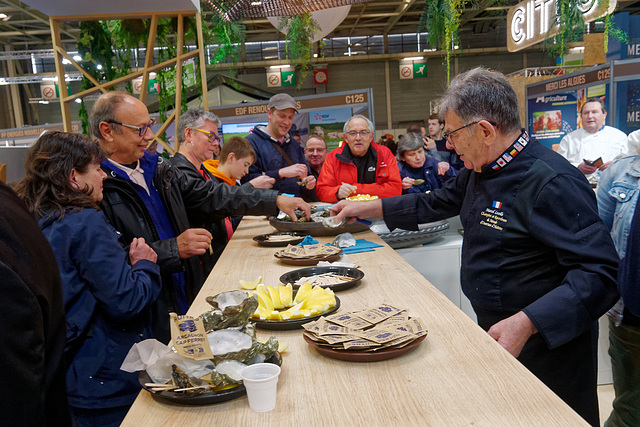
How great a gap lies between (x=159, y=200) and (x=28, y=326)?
1652 mm

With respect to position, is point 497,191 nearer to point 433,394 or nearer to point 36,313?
point 433,394

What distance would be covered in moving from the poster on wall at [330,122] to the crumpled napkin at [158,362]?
22.5 feet

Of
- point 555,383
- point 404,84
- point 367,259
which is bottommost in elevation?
point 555,383

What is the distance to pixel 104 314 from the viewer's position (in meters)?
1.64

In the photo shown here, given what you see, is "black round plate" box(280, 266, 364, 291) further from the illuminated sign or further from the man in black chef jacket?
the illuminated sign

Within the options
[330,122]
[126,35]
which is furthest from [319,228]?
[330,122]

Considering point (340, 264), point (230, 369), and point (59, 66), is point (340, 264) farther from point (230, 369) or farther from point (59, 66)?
point (59, 66)

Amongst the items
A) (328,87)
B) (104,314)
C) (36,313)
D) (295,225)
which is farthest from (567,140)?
(328,87)

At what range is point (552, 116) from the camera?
9.15m

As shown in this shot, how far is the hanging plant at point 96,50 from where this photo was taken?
14.5 ft

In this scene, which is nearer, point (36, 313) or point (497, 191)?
point (36, 313)

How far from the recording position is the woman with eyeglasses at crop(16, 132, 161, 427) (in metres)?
1.54

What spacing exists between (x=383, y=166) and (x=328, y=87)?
15253 mm

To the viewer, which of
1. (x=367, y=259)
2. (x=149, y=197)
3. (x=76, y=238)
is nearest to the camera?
(x=76, y=238)
